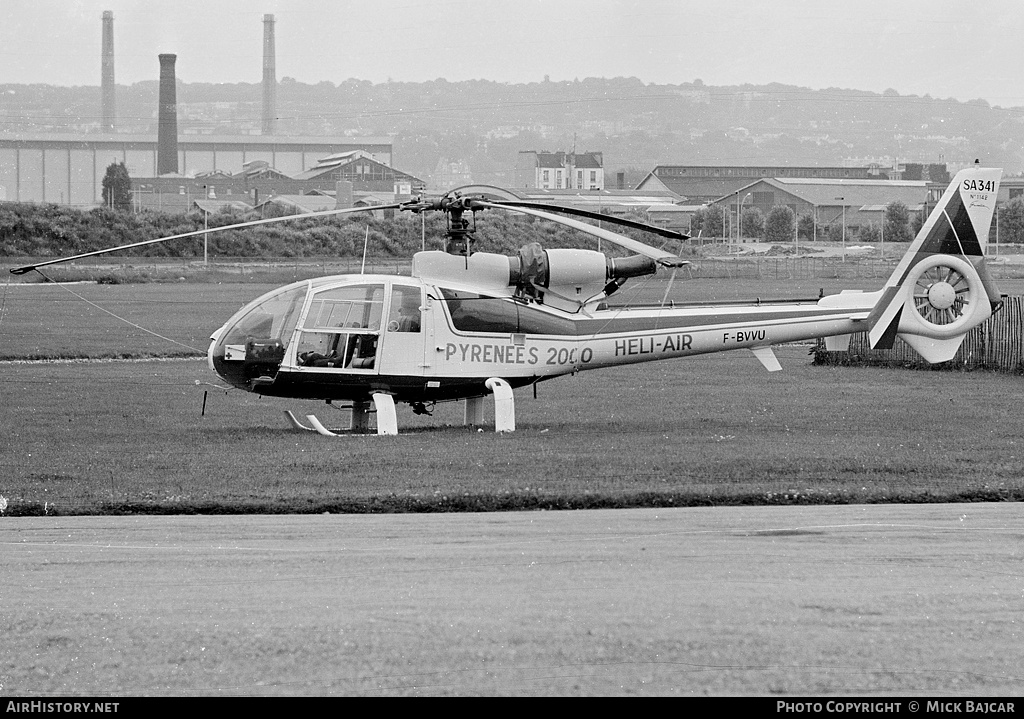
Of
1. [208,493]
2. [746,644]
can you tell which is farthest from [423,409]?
[746,644]

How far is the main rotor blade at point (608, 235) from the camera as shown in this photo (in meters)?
15.2

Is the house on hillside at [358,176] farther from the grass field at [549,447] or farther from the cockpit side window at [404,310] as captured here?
the cockpit side window at [404,310]

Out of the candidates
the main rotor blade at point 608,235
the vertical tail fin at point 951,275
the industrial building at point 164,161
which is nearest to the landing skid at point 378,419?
the main rotor blade at point 608,235

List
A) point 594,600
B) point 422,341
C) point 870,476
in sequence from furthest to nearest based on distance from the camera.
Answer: point 422,341 < point 870,476 < point 594,600

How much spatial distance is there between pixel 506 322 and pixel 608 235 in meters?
3.41

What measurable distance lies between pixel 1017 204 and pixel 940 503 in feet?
308

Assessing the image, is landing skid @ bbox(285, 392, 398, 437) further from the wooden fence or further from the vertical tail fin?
the wooden fence

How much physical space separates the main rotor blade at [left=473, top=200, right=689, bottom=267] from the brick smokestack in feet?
442

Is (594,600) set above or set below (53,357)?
above

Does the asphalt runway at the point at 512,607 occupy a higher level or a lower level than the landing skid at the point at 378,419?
higher

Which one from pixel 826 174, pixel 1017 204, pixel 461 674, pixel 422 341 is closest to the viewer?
pixel 461 674

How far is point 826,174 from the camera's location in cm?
15988

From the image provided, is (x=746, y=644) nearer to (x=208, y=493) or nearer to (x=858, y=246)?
(x=208, y=493)

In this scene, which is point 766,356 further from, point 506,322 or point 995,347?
point 995,347
